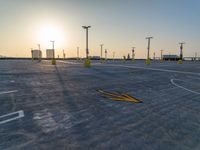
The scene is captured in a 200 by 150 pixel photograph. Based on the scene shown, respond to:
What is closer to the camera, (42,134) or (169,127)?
(42,134)

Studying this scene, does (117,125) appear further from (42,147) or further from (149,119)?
(42,147)

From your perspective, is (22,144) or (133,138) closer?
(22,144)

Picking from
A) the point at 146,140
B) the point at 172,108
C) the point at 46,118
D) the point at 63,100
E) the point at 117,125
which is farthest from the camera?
the point at 63,100

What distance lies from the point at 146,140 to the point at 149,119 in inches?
61.2

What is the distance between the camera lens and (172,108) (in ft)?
23.2

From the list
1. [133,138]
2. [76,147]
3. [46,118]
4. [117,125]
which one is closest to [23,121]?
[46,118]

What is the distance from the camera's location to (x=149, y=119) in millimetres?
5734

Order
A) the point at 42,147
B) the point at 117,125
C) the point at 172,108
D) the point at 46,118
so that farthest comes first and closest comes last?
the point at 172,108
the point at 46,118
the point at 117,125
the point at 42,147

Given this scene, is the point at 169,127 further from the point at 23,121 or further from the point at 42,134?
the point at 23,121

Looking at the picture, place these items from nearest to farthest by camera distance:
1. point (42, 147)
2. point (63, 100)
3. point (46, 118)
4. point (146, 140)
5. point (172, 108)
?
Result: point (42, 147)
point (146, 140)
point (46, 118)
point (172, 108)
point (63, 100)

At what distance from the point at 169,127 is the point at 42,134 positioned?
11.9ft

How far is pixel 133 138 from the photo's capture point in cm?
434

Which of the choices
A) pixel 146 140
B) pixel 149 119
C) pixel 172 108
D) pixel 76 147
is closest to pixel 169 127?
pixel 149 119

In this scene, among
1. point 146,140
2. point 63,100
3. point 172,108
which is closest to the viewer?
point 146,140
